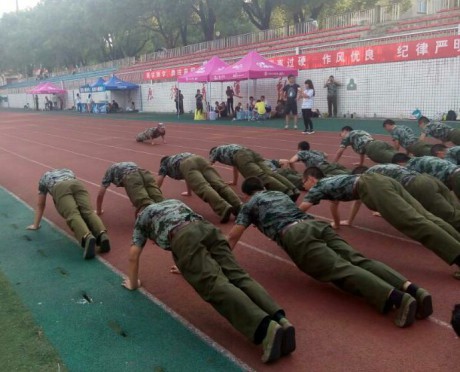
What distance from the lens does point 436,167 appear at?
18.9ft

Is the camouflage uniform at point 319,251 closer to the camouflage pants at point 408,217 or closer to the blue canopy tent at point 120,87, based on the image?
the camouflage pants at point 408,217

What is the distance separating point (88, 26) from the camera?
41.2 m

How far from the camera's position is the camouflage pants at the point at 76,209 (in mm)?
5270

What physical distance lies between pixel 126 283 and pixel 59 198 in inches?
70.7

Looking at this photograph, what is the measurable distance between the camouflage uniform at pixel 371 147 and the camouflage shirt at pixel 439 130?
1780mm

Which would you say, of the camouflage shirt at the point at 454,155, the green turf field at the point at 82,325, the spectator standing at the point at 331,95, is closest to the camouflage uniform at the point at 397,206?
the green turf field at the point at 82,325

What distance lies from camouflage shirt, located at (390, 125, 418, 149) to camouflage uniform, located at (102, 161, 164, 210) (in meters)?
4.99

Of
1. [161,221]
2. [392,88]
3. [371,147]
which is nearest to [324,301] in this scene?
[161,221]

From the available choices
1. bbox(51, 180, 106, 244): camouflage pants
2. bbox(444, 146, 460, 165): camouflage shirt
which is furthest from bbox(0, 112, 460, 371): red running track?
bbox(444, 146, 460, 165): camouflage shirt

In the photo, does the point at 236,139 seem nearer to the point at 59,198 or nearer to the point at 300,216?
the point at 59,198

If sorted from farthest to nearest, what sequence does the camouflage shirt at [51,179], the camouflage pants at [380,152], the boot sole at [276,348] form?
1. the camouflage pants at [380,152]
2. the camouflage shirt at [51,179]
3. the boot sole at [276,348]

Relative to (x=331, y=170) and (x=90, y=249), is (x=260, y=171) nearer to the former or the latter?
(x=331, y=170)

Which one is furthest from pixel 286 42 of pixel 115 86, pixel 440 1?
pixel 115 86

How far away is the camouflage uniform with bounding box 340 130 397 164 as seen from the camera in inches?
305
